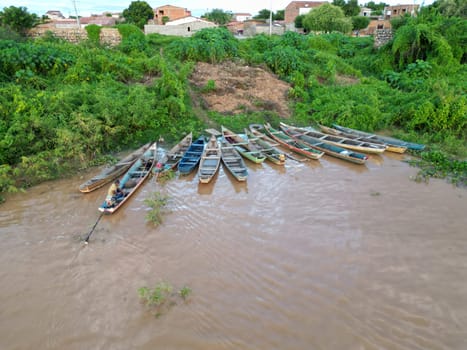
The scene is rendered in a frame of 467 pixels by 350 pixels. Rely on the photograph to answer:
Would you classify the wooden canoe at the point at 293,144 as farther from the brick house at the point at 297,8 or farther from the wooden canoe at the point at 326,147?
the brick house at the point at 297,8

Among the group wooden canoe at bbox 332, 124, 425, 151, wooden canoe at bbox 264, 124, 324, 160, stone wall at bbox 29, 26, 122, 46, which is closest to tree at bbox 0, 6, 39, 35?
Result: stone wall at bbox 29, 26, 122, 46

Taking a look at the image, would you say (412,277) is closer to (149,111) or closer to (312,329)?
(312,329)

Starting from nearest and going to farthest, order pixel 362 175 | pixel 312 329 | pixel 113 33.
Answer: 1. pixel 312 329
2. pixel 362 175
3. pixel 113 33

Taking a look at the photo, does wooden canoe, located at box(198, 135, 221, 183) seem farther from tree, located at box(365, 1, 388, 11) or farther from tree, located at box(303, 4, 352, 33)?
tree, located at box(365, 1, 388, 11)

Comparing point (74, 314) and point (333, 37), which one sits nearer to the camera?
point (74, 314)

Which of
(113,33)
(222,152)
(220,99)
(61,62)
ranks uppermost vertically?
(113,33)

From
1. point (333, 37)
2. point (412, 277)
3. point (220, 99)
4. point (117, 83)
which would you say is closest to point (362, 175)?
point (412, 277)

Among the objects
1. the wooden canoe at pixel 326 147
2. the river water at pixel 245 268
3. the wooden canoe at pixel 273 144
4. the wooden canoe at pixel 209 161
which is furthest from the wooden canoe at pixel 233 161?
the wooden canoe at pixel 326 147

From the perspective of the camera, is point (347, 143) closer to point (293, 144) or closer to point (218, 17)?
point (293, 144)
